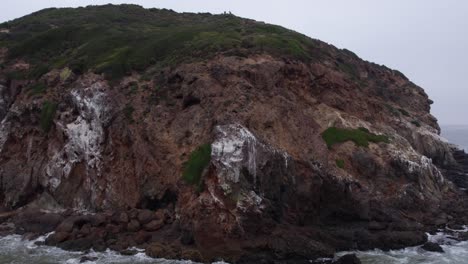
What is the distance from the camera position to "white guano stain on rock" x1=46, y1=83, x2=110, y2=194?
42375mm

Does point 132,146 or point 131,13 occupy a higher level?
point 131,13

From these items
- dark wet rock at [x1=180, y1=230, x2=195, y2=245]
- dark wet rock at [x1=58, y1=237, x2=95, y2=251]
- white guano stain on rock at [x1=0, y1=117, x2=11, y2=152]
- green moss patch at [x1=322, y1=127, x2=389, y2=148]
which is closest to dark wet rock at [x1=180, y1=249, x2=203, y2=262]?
dark wet rock at [x1=180, y1=230, x2=195, y2=245]

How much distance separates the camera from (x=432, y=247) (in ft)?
109

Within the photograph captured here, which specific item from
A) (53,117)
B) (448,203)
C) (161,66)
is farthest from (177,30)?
(448,203)

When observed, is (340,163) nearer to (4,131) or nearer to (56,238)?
(56,238)

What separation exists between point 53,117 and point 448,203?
116ft

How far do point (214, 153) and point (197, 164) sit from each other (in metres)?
2.36

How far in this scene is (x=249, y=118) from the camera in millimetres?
39500

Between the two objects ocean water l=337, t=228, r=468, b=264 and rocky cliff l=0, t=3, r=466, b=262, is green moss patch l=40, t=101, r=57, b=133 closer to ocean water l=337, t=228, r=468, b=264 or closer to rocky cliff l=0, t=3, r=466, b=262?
rocky cliff l=0, t=3, r=466, b=262

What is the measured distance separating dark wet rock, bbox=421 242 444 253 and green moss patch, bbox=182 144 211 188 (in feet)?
51.4

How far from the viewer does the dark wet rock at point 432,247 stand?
108 ft

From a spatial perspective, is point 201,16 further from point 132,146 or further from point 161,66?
point 132,146

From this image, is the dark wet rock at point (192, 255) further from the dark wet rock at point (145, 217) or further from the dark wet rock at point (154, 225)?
the dark wet rock at point (145, 217)

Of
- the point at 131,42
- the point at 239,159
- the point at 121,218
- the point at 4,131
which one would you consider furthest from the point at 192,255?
the point at 131,42
